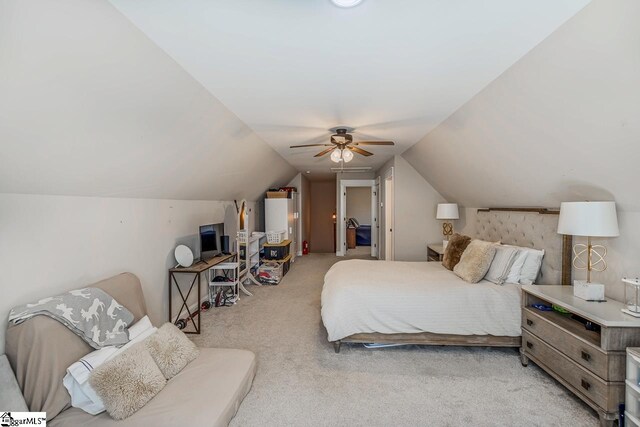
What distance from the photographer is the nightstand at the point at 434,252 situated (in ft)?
14.5

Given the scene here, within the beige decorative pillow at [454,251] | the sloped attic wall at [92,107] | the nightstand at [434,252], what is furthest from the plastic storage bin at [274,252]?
the beige decorative pillow at [454,251]

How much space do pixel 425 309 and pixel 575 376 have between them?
1.06 m

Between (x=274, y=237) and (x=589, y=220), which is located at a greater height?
(x=589, y=220)

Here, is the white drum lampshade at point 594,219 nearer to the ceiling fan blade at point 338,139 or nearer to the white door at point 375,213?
the ceiling fan blade at point 338,139

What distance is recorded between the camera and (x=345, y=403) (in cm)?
204

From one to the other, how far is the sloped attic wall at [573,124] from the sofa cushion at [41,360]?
318 centimetres

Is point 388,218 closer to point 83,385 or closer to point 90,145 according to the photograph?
point 90,145

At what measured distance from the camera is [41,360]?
5.05 feet

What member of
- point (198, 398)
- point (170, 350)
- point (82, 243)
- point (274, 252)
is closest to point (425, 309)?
point (198, 398)

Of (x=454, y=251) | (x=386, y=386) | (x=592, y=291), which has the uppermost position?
(x=454, y=251)

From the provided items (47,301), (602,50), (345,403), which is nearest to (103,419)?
(47,301)

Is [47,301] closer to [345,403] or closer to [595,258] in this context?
[345,403]

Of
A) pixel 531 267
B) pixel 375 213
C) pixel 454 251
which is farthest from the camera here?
pixel 375 213

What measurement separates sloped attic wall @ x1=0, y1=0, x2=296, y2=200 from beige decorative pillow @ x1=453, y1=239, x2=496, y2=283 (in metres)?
2.79
